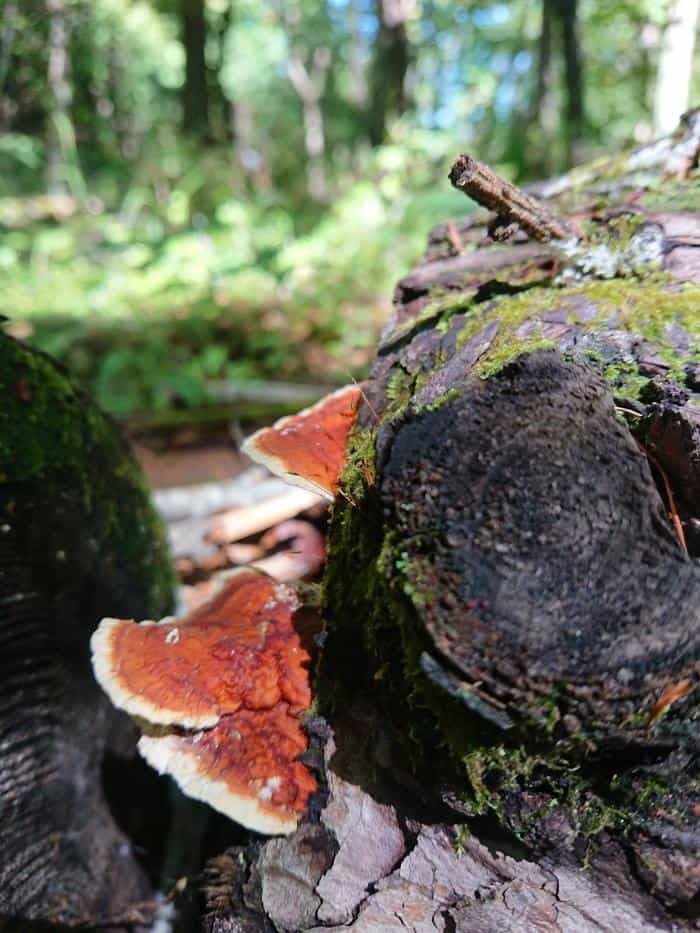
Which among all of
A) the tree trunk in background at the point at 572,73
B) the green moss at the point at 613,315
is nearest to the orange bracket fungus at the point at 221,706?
the green moss at the point at 613,315

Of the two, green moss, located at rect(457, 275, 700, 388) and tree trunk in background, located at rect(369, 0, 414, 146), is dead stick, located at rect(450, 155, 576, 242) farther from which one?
tree trunk in background, located at rect(369, 0, 414, 146)

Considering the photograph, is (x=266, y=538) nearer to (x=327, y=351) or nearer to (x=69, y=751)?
(x=69, y=751)

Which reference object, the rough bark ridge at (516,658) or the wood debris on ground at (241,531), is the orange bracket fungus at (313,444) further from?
the wood debris on ground at (241,531)

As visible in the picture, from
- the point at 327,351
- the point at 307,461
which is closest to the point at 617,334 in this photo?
the point at 307,461

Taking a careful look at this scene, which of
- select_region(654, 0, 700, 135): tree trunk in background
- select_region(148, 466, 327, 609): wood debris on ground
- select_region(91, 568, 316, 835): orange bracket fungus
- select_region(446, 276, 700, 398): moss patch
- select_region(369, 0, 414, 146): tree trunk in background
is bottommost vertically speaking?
select_region(148, 466, 327, 609): wood debris on ground

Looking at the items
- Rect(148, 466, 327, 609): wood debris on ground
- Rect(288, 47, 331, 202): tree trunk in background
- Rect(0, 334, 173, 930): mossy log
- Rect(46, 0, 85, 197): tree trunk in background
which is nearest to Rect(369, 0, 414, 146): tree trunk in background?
Rect(288, 47, 331, 202): tree trunk in background
